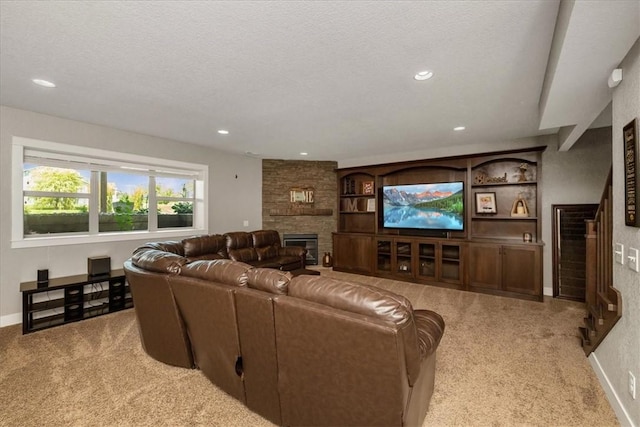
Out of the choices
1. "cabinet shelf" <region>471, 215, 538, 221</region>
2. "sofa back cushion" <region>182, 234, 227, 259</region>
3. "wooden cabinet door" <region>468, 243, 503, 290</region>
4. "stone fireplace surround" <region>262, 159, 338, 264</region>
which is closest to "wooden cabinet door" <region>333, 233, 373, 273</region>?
"stone fireplace surround" <region>262, 159, 338, 264</region>

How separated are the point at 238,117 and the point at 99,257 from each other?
2683 mm

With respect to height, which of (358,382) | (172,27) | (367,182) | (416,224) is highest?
(172,27)

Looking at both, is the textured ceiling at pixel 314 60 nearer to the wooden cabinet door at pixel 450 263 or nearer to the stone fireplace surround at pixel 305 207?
the wooden cabinet door at pixel 450 263

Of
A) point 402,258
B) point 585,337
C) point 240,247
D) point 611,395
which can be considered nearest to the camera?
point 611,395

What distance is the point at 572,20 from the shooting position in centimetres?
137

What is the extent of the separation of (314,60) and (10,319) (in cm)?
448

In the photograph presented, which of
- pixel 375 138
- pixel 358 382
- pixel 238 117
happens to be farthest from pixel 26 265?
pixel 375 138

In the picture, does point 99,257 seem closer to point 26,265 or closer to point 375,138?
point 26,265

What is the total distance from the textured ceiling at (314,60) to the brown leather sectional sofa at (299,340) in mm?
1550

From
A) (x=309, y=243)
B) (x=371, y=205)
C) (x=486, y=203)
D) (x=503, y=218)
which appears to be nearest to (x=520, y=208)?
(x=503, y=218)

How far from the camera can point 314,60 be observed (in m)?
2.16

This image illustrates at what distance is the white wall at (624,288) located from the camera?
5.35 ft

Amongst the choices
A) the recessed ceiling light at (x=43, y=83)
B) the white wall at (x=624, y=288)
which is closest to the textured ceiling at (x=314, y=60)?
the recessed ceiling light at (x=43, y=83)

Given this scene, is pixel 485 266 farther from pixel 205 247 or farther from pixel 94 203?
pixel 94 203
